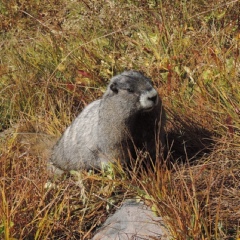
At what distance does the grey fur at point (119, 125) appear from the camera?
4.19 m

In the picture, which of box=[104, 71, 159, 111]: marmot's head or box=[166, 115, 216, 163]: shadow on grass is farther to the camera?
box=[166, 115, 216, 163]: shadow on grass

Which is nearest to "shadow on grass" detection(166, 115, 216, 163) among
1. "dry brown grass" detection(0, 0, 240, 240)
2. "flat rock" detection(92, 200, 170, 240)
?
"dry brown grass" detection(0, 0, 240, 240)

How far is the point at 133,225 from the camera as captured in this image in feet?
12.5

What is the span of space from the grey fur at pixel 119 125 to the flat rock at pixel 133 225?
473 mm

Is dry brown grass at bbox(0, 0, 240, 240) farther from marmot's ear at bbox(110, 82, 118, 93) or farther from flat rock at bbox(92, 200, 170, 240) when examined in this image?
marmot's ear at bbox(110, 82, 118, 93)

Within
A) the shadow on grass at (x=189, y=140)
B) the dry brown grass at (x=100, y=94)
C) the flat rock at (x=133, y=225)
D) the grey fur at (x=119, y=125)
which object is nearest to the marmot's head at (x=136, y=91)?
the grey fur at (x=119, y=125)

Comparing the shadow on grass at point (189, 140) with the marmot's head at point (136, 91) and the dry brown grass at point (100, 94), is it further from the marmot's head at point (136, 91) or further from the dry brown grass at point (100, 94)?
the marmot's head at point (136, 91)

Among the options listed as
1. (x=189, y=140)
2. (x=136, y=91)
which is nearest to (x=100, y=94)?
(x=189, y=140)

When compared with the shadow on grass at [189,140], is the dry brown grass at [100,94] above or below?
above

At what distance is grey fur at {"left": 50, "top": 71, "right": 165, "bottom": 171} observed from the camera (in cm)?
419

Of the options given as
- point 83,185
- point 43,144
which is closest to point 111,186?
point 83,185

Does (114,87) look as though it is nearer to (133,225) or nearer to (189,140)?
(189,140)

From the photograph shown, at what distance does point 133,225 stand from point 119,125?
36.8 inches

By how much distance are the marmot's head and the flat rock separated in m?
0.78
